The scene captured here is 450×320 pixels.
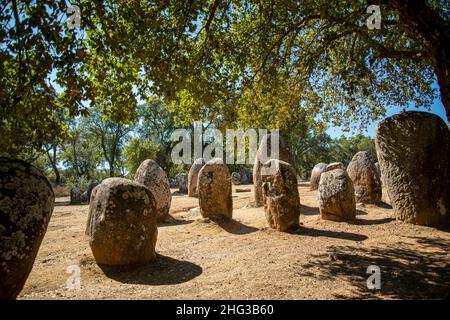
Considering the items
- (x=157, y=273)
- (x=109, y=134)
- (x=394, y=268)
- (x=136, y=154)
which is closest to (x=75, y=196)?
(x=136, y=154)

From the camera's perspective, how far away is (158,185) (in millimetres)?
11242

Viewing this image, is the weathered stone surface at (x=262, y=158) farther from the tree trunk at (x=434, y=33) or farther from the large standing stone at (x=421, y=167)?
the tree trunk at (x=434, y=33)

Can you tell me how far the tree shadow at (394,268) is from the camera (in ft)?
14.0

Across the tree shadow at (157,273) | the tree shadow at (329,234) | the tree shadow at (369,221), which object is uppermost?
the tree shadow at (369,221)

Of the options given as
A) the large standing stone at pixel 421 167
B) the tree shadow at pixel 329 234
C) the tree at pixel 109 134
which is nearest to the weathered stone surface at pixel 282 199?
the tree shadow at pixel 329 234

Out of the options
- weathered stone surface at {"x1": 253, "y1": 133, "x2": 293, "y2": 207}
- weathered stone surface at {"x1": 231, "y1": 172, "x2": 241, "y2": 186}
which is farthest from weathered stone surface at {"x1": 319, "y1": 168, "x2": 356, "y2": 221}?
weathered stone surface at {"x1": 231, "y1": 172, "x2": 241, "y2": 186}

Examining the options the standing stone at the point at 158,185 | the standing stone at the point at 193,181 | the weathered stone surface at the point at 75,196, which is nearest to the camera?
the standing stone at the point at 158,185

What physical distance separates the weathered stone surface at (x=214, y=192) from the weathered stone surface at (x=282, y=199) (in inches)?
77.8

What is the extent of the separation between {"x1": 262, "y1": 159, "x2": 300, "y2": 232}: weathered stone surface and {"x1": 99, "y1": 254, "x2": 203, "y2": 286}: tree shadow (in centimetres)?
301

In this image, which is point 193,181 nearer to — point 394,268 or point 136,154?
point 394,268

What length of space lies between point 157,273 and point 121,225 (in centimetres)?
115

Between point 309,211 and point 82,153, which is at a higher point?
point 82,153

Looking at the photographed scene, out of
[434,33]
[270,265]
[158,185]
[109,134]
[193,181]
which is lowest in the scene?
[270,265]

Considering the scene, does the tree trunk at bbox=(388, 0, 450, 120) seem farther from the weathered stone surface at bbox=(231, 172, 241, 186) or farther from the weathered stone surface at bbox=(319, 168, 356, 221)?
the weathered stone surface at bbox=(231, 172, 241, 186)
